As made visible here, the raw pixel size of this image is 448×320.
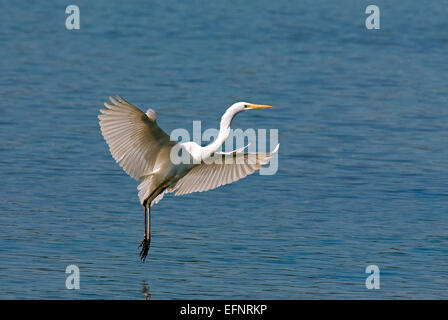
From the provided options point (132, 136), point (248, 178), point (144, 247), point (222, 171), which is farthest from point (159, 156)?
point (248, 178)

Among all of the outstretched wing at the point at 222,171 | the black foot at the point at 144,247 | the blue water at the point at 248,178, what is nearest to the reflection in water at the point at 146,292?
the blue water at the point at 248,178

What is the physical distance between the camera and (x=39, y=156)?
15727 mm

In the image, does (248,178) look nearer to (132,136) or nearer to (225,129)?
(225,129)

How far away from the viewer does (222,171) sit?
11.5 m

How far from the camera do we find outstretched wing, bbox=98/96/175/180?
405 inches

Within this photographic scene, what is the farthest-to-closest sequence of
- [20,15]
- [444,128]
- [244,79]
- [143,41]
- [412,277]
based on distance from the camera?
[20,15] < [143,41] < [244,79] < [444,128] < [412,277]

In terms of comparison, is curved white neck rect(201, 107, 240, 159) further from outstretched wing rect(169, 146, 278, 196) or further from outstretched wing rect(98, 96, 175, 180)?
outstretched wing rect(98, 96, 175, 180)

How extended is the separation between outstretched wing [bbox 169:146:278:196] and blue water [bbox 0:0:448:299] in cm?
74

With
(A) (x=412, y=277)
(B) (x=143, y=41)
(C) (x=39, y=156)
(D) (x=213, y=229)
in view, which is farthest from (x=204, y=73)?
(A) (x=412, y=277)

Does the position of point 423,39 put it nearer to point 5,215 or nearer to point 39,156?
point 39,156

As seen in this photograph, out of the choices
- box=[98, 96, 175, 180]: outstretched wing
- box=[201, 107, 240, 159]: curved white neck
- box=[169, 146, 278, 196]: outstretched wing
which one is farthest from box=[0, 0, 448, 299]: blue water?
box=[201, 107, 240, 159]: curved white neck

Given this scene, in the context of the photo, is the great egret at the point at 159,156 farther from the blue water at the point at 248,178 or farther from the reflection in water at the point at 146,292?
the blue water at the point at 248,178

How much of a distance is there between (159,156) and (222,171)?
81 centimetres

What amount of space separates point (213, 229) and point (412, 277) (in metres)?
2.69
